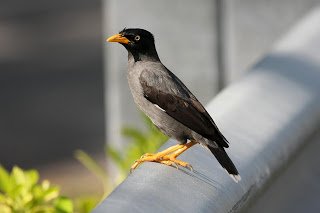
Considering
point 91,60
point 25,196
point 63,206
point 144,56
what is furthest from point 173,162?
point 91,60

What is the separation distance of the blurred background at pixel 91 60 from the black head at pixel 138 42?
7.03 feet

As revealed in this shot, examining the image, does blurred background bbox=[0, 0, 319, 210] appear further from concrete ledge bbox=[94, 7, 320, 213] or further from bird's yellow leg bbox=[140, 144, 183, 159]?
bird's yellow leg bbox=[140, 144, 183, 159]

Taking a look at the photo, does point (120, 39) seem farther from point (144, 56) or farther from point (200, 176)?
point (200, 176)

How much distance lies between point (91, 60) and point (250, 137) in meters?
11.1

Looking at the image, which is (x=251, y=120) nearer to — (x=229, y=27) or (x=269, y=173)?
(x=269, y=173)

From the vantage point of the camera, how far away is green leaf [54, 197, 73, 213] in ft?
15.1

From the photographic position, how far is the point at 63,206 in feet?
15.2

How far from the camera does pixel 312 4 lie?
7.90 m

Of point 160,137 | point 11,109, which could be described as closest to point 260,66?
point 160,137

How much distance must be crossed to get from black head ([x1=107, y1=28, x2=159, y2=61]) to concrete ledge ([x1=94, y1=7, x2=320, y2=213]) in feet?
1.68

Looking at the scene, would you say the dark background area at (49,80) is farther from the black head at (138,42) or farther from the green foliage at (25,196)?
the green foliage at (25,196)

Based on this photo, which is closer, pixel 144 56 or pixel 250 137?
pixel 250 137

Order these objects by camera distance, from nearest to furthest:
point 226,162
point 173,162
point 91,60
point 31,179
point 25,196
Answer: point 226,162 → point 173,162 → point 25,196 → point 31,179 → point 91,60

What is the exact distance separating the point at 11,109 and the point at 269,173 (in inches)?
387
